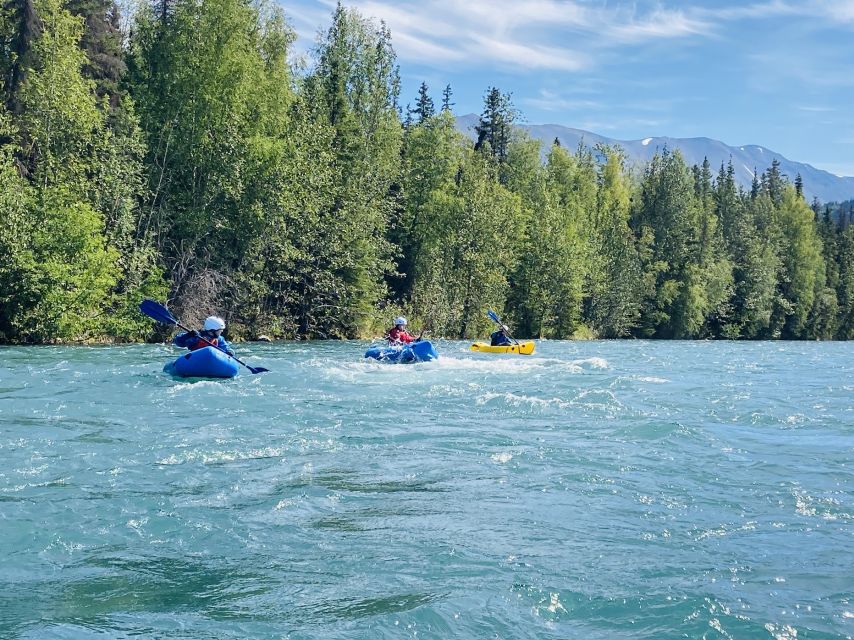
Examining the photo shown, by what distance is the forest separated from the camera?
1028 inches

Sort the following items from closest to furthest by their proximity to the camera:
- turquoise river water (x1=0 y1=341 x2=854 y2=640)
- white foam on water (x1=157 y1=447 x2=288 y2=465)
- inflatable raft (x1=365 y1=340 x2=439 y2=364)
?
turquoise river water (x1=0 y1=341 x2=854 y2=640) < white foam on water (x1=157 y1=447 x2=288 y2=465) < inflatable raft (x1=365 y1=340 x2=439 y2=364)

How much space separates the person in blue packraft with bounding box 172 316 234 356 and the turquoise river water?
8.36 feet

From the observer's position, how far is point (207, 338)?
55.7ft

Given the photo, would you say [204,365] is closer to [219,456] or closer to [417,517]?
[219,456]

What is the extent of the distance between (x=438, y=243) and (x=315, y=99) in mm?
10143

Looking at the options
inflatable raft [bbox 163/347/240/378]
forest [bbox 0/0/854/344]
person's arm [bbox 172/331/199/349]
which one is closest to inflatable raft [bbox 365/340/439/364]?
person's arm [bbox 172/331/199/349]

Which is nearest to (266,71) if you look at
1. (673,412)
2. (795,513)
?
(673,412)

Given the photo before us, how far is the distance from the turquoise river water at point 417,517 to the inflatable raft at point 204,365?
1.64m

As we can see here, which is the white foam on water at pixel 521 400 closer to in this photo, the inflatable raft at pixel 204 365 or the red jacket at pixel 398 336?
the inflatable raft at pixel 204 365

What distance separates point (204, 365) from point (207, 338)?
1.12 metres

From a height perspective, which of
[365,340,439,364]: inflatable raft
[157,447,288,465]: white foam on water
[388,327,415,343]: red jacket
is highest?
[388,327,415,343]: red jacket

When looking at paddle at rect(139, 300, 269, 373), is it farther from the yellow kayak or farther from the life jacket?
the yellow kayak

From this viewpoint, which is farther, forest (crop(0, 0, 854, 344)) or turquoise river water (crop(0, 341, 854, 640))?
forest (crop(0, 0, 854, 344))

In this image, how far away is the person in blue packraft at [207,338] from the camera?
16750 mm
